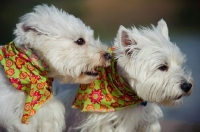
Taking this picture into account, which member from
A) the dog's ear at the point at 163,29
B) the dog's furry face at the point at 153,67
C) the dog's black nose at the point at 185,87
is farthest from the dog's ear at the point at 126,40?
the dog's black nose at the point at 185,87

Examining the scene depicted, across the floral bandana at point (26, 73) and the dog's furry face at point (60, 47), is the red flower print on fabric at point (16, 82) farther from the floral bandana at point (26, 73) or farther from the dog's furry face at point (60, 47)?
the dog's furry face at point (60, 47)

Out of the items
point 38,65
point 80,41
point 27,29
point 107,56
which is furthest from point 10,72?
point 107,56

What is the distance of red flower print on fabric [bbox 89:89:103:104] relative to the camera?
7.72ft

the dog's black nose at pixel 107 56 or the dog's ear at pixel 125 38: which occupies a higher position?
the dog's ear at pixel 125 38

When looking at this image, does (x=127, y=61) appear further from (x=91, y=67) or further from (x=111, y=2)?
(x=111, y=2)

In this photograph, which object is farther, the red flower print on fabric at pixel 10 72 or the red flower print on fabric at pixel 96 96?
the red flower print on fabric at pixel 96 96

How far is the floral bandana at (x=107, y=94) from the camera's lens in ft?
7.68

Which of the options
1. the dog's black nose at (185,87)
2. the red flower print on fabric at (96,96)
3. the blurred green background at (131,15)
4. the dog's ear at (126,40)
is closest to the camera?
the dog's black nose at (185,87)

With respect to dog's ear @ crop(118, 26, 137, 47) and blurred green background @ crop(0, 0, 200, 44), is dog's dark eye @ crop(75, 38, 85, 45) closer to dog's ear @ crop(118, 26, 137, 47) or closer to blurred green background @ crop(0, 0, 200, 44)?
dog's ear @ crop(118, 26, 137, 47)

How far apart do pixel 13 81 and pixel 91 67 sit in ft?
1.48

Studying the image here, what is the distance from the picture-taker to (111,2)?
3840mm

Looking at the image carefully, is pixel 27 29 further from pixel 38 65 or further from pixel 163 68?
pixel 163 68

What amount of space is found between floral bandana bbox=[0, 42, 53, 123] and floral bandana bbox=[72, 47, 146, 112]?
276mm

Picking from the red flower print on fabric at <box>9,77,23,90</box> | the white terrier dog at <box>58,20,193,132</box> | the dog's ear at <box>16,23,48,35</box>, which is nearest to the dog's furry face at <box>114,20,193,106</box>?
the white terrier dog at <box>58,20,193,132</box>
